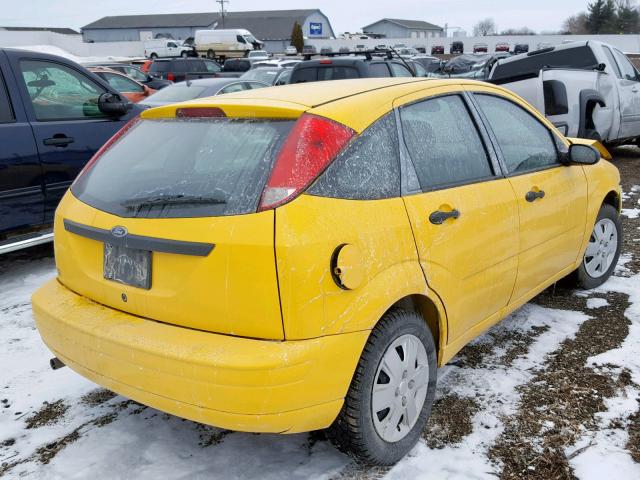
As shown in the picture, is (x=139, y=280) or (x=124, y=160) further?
(x=124, y=160)

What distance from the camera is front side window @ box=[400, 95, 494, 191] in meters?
2.82

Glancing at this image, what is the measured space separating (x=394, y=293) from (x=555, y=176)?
1.78 meters

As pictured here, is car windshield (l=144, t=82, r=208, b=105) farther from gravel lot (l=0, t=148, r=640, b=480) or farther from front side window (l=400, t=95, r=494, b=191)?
front side window (l=400, t=95, r=494, b=191)

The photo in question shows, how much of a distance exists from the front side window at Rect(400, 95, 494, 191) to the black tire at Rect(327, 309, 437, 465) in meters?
0.61

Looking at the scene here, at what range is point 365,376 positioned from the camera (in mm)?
2428

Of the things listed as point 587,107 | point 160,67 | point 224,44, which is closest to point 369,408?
point 587,107

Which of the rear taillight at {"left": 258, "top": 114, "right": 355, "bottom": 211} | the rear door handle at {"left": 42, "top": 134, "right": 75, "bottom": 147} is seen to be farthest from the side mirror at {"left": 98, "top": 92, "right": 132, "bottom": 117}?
the rear taillight at {"left": 258, "top": 114, "right": 355, "bottom": 211}

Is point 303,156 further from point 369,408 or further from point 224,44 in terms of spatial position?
point 224,44

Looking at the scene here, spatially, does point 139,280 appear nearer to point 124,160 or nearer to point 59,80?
point 124,160

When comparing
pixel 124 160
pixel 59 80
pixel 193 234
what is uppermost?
pixel 59 80

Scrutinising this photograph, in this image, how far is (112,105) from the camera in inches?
226

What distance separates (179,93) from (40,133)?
5173mm

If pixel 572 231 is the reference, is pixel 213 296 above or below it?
above

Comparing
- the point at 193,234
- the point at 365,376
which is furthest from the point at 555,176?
the point at 193,234
